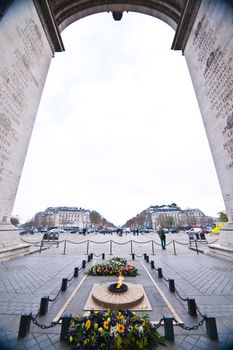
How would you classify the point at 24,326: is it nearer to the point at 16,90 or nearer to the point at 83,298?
the point at 83,298

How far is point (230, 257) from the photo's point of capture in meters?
9.73

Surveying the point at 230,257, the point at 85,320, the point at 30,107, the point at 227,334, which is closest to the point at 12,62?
the point at 30,107

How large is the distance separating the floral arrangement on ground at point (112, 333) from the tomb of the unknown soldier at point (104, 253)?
102mm

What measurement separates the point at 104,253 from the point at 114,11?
1049 inches

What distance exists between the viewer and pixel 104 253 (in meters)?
12.1

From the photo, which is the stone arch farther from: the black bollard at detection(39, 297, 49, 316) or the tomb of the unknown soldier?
the black bollard at detection(39, 297, 49, 316)

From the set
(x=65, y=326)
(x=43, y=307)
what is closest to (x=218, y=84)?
(x=65, y=326)

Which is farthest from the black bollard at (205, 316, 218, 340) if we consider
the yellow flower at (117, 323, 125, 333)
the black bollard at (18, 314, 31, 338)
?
the black bollard at (18, 314, 31, 338)

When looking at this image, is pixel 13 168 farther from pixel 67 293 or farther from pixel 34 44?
Answer: pixel 34 44

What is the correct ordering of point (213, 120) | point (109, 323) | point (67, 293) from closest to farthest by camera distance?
1. point (109, 323)
2. point (67, 293)
3. point (213, 120)

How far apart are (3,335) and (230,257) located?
11.3 metres

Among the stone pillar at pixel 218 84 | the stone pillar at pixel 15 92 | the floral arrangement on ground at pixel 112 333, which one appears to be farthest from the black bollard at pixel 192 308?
the stone pillar at pixel 15 92

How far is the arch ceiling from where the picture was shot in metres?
14.0

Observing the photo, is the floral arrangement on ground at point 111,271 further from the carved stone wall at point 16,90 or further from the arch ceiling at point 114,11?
the arch ceiling at point 114,11
